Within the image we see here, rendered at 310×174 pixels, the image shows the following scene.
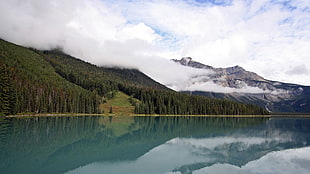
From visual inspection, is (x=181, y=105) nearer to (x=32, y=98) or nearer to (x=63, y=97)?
(x=63, y=97)

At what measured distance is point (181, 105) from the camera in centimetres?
16475

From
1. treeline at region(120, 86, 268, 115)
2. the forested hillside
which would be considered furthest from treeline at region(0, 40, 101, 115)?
treeline at region(120, 86, 268, 115)

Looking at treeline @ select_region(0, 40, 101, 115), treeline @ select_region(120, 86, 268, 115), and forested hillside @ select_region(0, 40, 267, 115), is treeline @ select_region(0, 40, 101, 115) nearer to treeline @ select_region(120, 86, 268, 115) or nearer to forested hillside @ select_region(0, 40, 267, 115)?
forested hillside @ select_region(0, 40, 267, 115)

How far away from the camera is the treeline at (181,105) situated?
158 meters

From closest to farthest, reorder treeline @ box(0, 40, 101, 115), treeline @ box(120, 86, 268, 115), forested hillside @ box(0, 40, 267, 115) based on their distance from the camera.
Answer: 1. treeline @ box(0, 40, 101, 115)
2. forested hillside @ box(0, 40, 267, 115)
3. treeline @ box(120, 86, 268, 115)

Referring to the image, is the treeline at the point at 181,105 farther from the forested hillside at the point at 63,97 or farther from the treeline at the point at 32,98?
the treeline at the point at 32,98

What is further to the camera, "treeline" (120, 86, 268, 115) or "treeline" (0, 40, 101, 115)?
"treeline" (120, 86, 268, 115)

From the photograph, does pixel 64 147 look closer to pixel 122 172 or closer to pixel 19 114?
pixel 122 172

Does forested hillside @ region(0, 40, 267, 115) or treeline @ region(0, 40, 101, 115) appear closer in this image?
treeline @ region(0, 40, 101, 115)

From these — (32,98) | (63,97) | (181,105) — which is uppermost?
(63,97)

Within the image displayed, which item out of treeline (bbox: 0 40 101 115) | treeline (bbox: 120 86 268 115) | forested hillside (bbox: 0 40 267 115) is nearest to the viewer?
treeline (bbox: 0 40 101 115)

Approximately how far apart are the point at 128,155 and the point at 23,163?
41.1 feet

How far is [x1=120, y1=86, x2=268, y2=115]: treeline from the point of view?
158m

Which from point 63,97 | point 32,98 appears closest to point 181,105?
point 63,97
